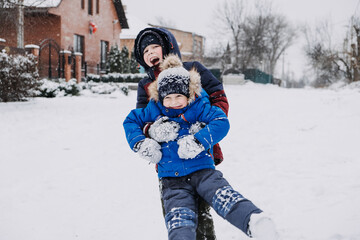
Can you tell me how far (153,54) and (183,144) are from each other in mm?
925

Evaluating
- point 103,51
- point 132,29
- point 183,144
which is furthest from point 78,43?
point 183,144

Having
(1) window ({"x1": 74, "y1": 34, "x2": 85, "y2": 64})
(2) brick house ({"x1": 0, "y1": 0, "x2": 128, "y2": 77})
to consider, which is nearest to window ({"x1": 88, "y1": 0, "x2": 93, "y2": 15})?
(2) brick house ({"x1": 0, "y1": 0, "x2": 128, "y2": 77})

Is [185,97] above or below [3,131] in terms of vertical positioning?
above

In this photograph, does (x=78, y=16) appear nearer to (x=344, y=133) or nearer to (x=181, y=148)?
(x=344, y=133)

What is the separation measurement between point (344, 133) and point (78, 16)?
21232mm

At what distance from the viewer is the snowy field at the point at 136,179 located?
129 inches

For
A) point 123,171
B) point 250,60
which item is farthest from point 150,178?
point 250,60

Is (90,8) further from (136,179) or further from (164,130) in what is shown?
(164,130)

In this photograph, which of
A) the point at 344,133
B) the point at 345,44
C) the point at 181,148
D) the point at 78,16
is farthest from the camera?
the point at 345,44

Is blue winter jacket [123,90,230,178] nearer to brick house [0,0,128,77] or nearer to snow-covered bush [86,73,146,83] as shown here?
brick house [0,0,128,77]

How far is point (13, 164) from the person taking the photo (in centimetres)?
521

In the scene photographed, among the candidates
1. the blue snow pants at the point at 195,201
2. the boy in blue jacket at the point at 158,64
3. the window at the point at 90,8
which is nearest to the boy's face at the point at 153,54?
the boy in blue jacket at the point at 158,64

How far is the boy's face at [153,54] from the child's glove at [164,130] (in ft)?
2.04

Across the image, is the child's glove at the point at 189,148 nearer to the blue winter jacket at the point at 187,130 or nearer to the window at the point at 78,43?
the blue winter jacket at the point at 187,130
